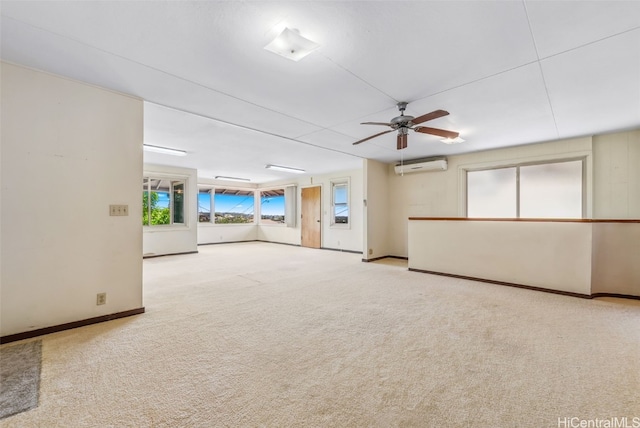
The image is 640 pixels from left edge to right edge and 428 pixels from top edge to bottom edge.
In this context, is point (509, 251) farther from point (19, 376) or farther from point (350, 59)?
point (19, 376)

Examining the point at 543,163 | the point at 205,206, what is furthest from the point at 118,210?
the point at 205,206

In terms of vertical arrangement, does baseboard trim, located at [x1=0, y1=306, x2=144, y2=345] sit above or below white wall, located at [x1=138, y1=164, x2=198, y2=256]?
below

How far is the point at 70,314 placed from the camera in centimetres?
263

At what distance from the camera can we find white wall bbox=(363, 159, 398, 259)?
6.41m

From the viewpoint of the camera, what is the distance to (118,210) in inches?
115

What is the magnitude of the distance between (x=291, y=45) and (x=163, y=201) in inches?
277

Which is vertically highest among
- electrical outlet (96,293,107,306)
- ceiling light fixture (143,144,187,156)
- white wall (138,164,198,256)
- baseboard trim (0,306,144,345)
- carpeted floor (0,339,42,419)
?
ceiling light fixture (143,144,187,156)

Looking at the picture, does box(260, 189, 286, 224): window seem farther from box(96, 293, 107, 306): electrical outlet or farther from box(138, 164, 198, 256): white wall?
box(96, 293, 107, 306): electrical outlet

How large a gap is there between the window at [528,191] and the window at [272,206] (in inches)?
259

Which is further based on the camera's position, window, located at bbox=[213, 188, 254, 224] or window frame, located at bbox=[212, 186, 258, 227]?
window, located at bbox=[213, 188, 254, 224]

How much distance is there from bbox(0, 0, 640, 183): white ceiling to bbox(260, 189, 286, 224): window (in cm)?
634

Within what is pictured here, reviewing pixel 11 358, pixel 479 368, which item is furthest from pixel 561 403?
pixel 11 358

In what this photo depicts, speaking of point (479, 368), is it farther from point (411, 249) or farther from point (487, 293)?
point (411, 249)

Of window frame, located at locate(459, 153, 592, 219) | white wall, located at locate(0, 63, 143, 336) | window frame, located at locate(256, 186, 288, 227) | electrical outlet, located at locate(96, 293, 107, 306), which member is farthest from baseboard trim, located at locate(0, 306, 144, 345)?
window frame, located at locate(256, 186, 288, 227)
